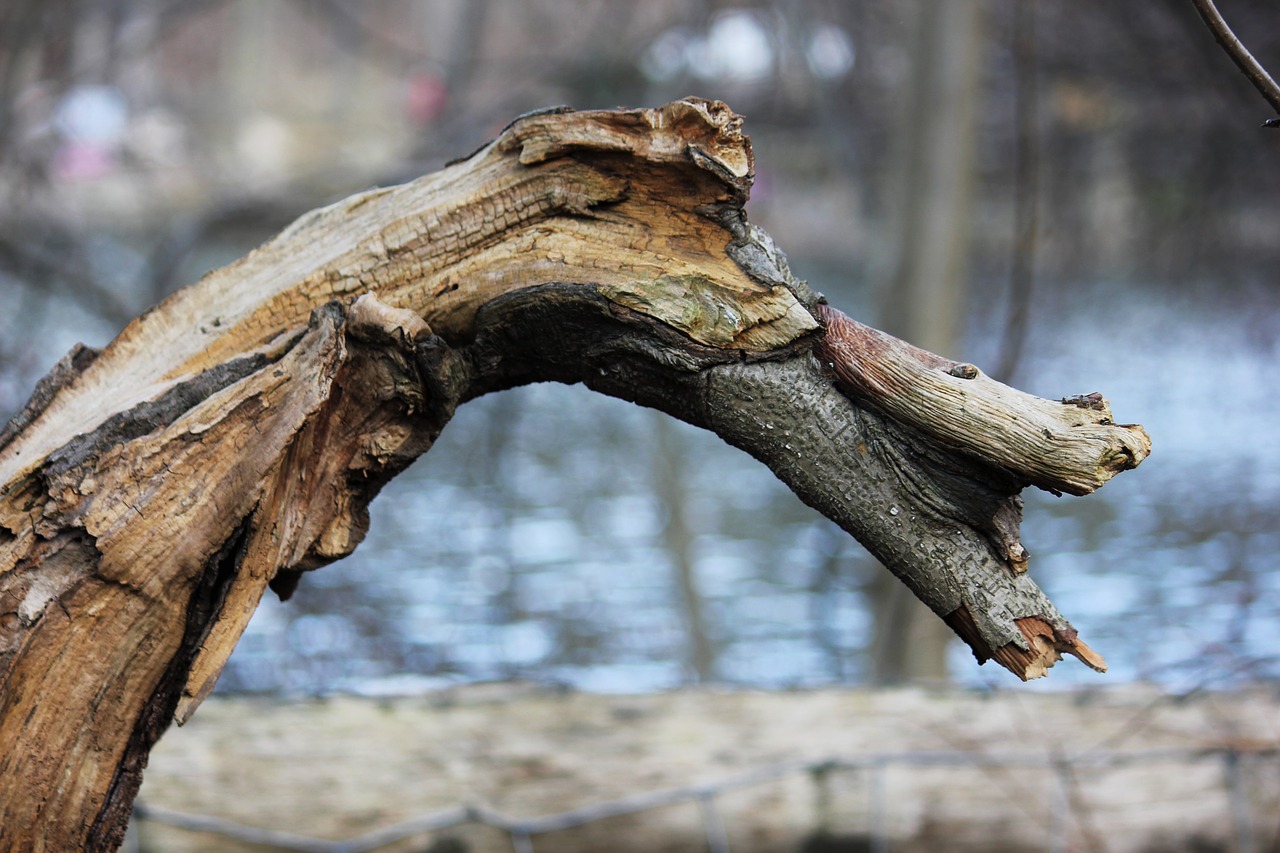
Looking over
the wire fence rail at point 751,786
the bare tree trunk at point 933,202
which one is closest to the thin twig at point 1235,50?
the wire fence rail at point 751,786

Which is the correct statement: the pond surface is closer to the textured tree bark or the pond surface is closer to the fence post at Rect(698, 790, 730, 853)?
the fence post at Rect(698, 790, 730, 853)

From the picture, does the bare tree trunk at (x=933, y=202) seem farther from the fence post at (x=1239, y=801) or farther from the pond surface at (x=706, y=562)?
the fence post at (x=1239, y=801)

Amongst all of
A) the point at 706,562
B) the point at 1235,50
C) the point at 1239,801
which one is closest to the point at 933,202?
the point at 1239,801

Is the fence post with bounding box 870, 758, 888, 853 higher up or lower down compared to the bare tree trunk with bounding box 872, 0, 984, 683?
lower down

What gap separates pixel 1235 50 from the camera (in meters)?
0.51

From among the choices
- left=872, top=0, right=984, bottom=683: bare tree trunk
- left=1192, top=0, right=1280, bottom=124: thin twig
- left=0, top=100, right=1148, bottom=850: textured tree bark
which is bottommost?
left=0, top=100, right=1148, bottom=850: textured tree bark

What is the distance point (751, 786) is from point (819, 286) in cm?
338

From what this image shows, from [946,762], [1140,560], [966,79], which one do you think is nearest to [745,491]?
[1140,560]

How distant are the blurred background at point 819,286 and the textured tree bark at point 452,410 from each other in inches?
28.5

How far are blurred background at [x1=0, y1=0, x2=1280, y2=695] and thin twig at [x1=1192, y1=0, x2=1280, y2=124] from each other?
2.53 feet

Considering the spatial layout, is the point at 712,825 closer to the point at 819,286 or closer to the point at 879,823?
the point at 879,823

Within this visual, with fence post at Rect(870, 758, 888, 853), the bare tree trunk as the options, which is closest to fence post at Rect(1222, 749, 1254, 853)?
fence post at Rect(870, 758, 888, 853)

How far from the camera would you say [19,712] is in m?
0.55

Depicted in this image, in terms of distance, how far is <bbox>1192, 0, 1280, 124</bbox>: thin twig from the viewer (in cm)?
50
